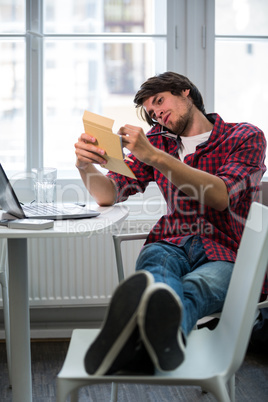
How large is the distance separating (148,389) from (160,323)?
1224 mm

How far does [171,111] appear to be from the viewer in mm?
1890

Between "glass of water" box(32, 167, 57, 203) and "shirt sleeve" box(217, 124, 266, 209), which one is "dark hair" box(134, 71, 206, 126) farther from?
"glass of water" box(32, 167, 57, 203)

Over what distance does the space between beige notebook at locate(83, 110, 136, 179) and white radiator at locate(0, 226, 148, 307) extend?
3.28 feet

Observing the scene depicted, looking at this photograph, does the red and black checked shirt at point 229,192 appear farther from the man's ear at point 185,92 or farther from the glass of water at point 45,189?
the glass of water at point 45,189

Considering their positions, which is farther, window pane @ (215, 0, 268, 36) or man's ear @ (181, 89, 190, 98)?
window pane @ (215, 0, 268, 36)

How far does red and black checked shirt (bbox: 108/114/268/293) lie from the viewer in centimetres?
166

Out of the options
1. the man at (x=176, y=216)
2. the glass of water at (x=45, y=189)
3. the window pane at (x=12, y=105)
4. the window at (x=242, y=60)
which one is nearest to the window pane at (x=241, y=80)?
the window at (x=242, y=60)

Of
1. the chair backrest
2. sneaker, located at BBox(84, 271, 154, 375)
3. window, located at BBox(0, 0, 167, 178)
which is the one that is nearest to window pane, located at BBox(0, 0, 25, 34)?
window, located at BBox(0, 0, 167, 178)

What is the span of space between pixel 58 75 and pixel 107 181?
3.01 ft

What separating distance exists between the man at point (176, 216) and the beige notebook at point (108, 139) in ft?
0.10

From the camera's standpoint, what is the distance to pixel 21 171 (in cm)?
263

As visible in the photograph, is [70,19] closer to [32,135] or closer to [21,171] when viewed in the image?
[32,135]

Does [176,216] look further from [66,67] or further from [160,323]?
[66,67]

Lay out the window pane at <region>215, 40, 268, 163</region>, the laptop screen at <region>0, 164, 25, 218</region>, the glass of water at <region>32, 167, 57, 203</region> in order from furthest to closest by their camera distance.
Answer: the window pane at <region>215, 40, 268, 163</region>, the glass of water at <region>32, 167, 57, 203</region>, the laptop screen at <region>0, 164, 25, 218</region>
